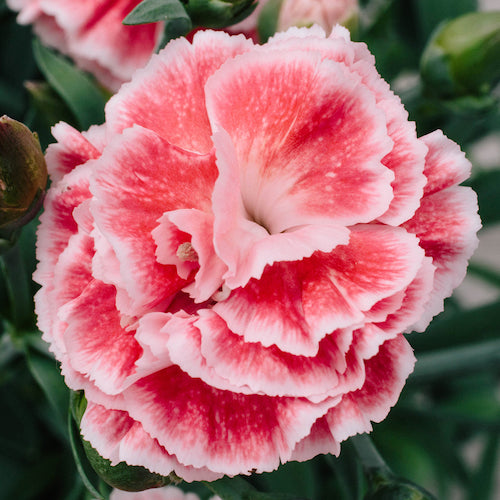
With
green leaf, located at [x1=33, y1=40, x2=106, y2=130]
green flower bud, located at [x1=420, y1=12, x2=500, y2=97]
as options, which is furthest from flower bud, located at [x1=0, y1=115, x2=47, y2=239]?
green flower bud, located at [x1=420, y1=12, x2=500, y2=97]

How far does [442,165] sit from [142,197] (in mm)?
114

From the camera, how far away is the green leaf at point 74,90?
14.7 inches

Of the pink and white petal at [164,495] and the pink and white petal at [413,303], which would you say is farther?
the pink and white petal at [164,495]

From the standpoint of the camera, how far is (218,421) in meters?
0.22

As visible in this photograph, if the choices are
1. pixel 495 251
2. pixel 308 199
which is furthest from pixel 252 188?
pixel 495 251

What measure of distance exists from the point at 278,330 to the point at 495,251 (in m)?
0.88

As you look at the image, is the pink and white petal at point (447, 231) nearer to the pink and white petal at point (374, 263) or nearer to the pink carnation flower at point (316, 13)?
the pink and white petal at point (374, 263)

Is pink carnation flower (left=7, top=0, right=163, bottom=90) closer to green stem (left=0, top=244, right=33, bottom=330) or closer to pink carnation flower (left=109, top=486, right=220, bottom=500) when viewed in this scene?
green stem (left=0, top=244, right=33, bottom=330)

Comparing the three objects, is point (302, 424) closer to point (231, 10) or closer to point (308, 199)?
point (308, 199)

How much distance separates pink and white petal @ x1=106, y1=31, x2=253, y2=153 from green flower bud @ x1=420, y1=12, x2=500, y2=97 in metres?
0.17

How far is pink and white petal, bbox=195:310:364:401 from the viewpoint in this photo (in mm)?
205

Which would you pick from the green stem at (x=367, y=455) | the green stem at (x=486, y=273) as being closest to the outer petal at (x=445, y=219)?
the green stem at (x=367, y=455)

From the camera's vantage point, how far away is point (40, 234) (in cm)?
26

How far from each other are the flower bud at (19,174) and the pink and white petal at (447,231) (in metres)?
0.15
